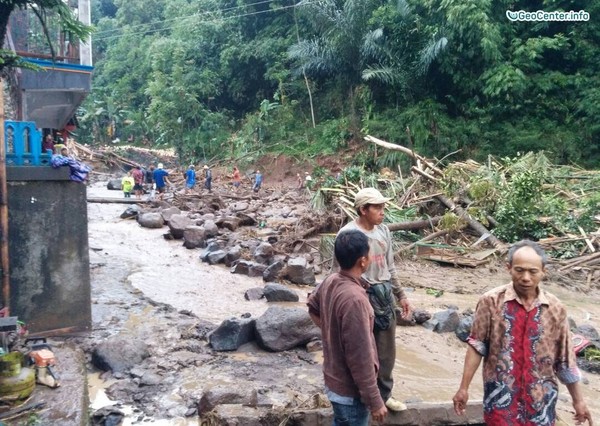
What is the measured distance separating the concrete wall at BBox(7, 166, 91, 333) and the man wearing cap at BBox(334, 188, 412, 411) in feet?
11.8

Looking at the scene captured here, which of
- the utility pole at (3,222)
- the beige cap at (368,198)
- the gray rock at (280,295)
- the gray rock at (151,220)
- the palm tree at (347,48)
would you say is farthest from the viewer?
the palm tree at (347,48)

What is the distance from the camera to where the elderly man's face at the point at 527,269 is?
105 inches

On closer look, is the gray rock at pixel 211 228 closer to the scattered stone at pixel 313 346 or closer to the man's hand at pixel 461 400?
the scattered stone at pixel 313 346

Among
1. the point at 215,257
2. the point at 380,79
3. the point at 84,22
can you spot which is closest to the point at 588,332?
the point at 215,257

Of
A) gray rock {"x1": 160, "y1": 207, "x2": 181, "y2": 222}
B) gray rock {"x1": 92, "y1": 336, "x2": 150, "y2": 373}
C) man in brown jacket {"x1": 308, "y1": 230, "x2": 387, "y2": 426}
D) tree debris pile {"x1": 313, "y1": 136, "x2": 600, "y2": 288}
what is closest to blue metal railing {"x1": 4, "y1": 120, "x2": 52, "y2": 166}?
gray rock {"x1": 92, "y1": 336, "x2": 150, "y2": 373}

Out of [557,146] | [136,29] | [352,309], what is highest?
[136,29]

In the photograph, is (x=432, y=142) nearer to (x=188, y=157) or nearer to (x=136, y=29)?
(x=188, y=157)

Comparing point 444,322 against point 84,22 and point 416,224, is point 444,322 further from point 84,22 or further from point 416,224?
point 84,22

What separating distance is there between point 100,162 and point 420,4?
75.6 feet

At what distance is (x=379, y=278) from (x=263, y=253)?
299 inches

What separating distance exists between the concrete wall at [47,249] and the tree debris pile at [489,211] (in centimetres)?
623

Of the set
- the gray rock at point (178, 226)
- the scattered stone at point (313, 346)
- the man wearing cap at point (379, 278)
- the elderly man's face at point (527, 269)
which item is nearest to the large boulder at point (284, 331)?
the scattered stone at point (313, 346)

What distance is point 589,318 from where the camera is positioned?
7.84 metres

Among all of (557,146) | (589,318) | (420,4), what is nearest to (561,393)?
(589,318)
